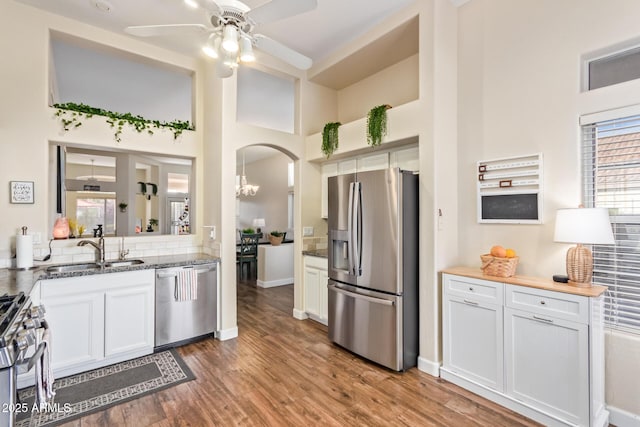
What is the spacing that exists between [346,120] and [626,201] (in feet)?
10.6

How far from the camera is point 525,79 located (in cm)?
267

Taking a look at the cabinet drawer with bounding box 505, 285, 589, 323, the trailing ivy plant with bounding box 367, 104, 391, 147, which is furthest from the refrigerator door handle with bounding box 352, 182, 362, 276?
the cabinet drawer with bounding box 505, 285, 589, 323

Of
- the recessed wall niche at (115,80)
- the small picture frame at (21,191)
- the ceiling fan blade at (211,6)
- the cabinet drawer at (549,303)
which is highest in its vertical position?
the recessed wall niche at (115,80)

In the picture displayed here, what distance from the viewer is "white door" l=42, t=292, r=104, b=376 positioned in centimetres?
262

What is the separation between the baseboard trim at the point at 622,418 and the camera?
207 centimetres

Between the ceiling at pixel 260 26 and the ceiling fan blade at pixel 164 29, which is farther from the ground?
the ceiling at pixel 260 26

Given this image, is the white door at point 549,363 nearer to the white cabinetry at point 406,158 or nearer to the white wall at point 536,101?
the white wall at point 536,101

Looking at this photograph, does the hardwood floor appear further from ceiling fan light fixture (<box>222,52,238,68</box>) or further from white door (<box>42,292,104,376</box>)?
ceiling fan light fixture (<box>222,52,238,68</box>)

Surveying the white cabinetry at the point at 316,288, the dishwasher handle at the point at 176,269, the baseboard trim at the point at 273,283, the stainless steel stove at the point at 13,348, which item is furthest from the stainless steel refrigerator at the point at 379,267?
the baseboard trim at the point at 273,283

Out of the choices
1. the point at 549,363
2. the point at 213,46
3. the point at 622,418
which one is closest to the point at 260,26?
the point at 213,46

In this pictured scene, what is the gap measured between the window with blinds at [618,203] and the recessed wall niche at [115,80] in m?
4.19

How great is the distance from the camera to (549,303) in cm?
215

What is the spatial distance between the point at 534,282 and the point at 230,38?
9.11 ft

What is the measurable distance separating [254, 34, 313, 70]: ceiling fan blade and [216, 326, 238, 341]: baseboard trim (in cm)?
291
